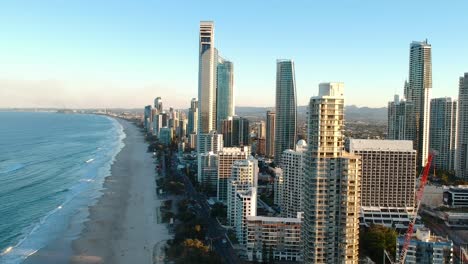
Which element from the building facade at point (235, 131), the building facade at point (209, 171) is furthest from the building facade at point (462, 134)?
the building facade at point (235, 131)

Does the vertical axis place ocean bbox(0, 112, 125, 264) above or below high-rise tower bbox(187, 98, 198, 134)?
below

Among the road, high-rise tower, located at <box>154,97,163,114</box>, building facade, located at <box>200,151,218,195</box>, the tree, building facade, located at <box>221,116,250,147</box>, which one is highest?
high-rise tower, located at <box>154,97,163,114</box>

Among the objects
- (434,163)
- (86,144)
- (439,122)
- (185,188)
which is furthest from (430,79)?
(86,144)

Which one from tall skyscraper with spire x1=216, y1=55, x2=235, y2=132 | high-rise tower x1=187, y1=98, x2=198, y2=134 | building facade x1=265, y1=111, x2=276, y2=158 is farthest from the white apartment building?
high-rise tower x1=187, y1=98, x2=198, y2=134

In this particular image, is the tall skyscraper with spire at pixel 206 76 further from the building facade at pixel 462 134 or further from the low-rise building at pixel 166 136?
the building facade at pixel 462 134

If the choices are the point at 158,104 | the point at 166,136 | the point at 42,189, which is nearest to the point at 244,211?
the point at 42,189

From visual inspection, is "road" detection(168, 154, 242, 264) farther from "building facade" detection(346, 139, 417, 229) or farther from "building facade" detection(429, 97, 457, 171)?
"building facade" detection(429, 97, 457, 171)
